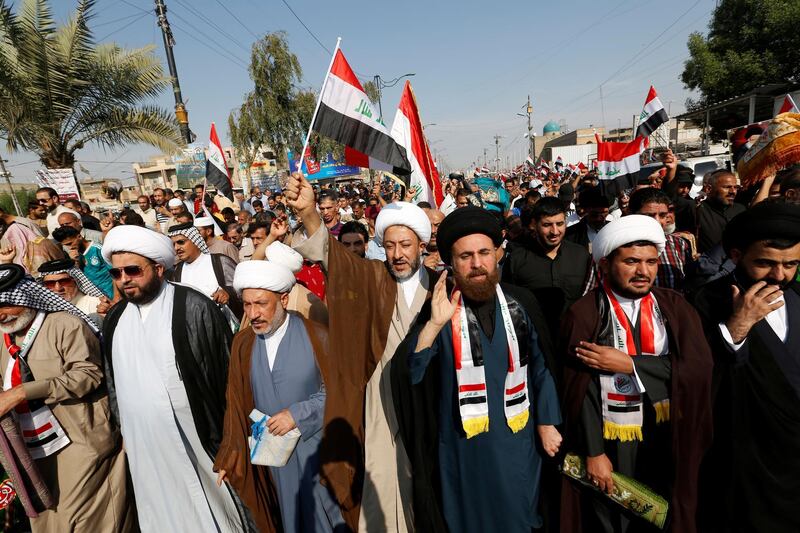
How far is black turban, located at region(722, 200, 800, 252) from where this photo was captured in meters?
1.99

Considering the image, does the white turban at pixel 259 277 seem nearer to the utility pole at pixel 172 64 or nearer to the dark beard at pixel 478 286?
the dark beard at pixel 478 286

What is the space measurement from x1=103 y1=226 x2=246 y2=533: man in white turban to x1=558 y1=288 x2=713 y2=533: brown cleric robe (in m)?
2.20

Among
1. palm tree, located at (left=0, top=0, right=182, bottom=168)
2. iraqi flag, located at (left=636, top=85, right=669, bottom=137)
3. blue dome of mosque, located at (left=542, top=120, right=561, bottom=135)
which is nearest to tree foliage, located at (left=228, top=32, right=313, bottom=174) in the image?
palm tree, located at (left=0, top=0, right=182, bottom=168)

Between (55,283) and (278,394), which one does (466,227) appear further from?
(55,283)


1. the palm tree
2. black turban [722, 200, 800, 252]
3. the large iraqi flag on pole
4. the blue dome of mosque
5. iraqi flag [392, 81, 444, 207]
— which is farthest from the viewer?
the blue dome of mosque

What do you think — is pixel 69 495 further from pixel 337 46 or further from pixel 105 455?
pixel 337 46

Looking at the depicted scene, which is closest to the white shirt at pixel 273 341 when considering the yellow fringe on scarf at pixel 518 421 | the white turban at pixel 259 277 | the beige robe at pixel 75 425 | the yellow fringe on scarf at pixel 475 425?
the white turban at pixel 259 277

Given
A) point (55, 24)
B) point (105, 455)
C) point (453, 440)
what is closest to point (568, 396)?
point (453, 440)

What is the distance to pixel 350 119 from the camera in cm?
317

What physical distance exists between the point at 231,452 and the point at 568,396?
2.06 meters

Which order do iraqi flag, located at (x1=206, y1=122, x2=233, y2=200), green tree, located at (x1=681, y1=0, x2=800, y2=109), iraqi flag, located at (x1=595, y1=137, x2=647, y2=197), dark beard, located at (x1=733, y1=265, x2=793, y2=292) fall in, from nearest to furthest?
dark beard, located at (x1=733, y1=265, x2=793, y2=292)
iraqi flag, located at (x1=595, y1=137, x2=647, y2=197)
iraqi flag, located at (x1=206, y1=122, x2=233, y2=200)
green tree, located at (x1=681, y1=0, x2=800, y2=109)

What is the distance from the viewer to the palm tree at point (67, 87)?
8992 millimetres

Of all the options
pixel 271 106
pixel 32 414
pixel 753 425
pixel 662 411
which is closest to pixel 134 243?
pixel 32 414

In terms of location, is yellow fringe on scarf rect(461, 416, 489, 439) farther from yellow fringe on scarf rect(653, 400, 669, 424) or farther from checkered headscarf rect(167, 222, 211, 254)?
checkered headscarf rect(167, 222, 211, 254)
